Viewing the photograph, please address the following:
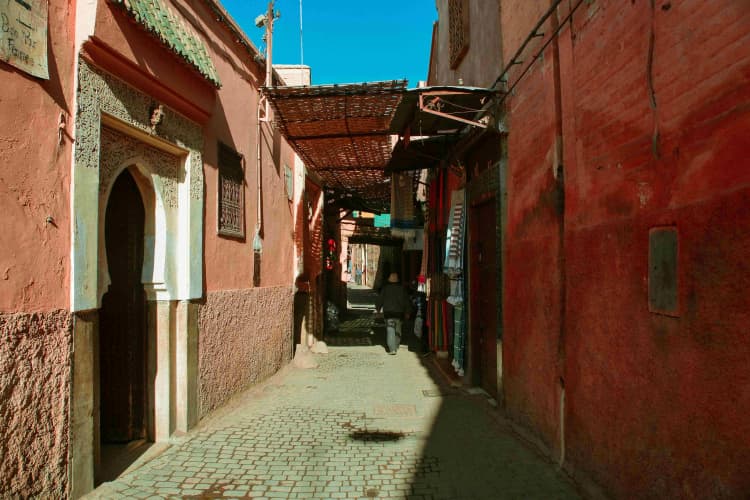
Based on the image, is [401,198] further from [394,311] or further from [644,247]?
[644,247]

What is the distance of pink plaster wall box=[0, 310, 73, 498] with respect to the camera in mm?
2800

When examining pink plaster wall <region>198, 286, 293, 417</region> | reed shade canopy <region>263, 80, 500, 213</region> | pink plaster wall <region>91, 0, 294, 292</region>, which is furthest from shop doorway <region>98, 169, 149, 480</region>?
reed shade canopy <region>263, 80, 500, 213</region>

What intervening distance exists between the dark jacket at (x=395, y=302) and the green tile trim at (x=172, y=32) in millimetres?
6781

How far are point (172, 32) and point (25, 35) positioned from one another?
1809mm

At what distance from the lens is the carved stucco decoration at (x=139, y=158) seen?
394 cm

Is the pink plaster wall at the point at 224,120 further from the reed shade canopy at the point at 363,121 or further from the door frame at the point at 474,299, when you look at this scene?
the door frame at the point at 474,299

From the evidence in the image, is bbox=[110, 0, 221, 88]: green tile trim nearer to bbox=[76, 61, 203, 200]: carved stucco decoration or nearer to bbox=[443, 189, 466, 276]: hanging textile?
bbox=[76, 61, 203, 200]: carved stucco decoration

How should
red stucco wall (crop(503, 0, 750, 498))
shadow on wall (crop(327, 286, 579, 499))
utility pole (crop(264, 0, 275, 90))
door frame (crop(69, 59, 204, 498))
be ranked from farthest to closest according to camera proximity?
1. utility pole (crop(264, 0, 275, 90))
2. shadow on wall (crop(327, 286, 579, 499))
3. door frame (crop(69, 59, 204, 498))
4. red stucco wall (crop(503, 0, 750, 498))

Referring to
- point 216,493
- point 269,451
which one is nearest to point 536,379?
point 269,451

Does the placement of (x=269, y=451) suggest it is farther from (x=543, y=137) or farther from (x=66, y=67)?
(x=543, y=137)

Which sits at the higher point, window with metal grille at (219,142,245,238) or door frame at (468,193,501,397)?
window with metal grille at (219,142,245,238)

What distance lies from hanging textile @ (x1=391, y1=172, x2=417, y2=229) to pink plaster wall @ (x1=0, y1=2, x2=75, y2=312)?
789 centimetres

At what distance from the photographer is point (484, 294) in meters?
6.85

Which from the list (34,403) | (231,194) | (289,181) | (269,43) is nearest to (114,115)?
(34,403)
